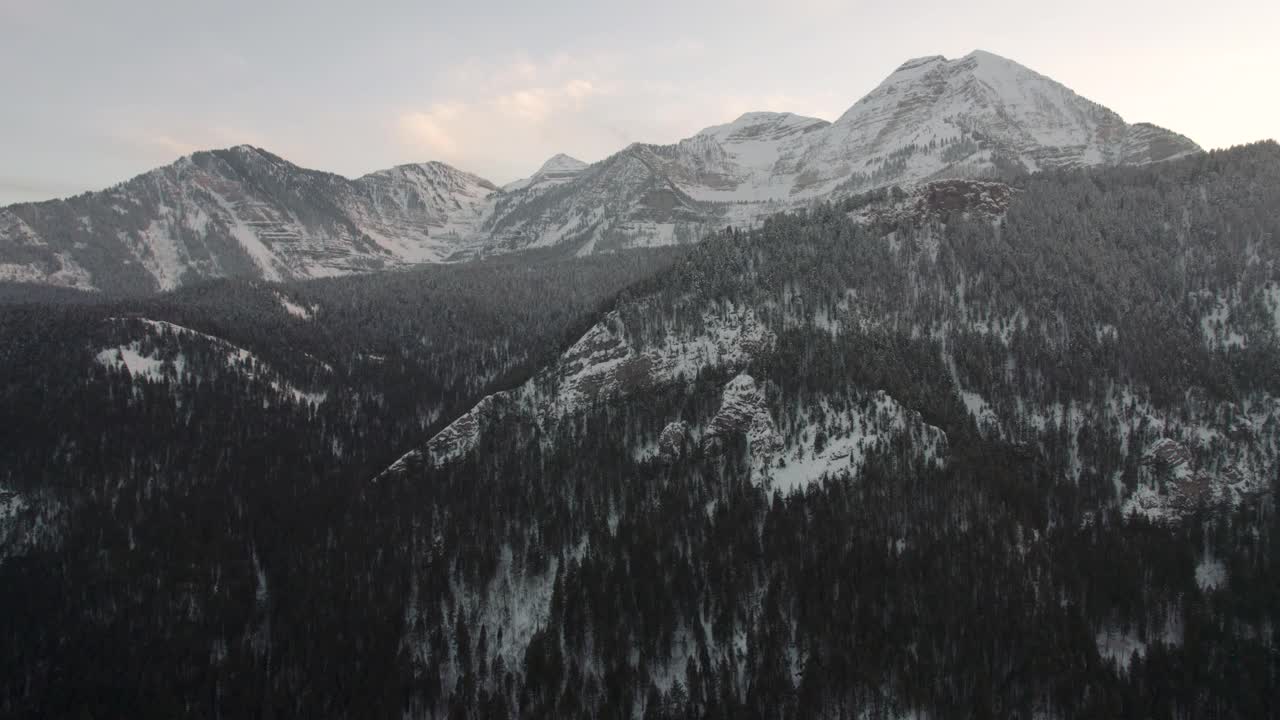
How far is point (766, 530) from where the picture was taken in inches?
5453

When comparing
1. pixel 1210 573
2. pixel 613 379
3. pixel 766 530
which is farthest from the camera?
pixel 613 379

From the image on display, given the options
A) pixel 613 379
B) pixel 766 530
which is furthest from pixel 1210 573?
pixel 613 379

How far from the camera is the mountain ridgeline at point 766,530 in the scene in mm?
118375

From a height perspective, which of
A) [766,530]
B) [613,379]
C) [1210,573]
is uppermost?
[613,379]

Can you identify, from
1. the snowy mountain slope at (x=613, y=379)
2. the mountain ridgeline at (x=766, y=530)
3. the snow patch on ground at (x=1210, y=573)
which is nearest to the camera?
the mountain ridgeline at (x=766, y=530)

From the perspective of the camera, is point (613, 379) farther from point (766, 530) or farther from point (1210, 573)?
point (1210, 573)

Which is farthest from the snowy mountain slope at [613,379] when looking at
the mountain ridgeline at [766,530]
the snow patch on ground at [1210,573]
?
the snow patch on ground at [1210,573]

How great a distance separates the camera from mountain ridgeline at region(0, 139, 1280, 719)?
11838 centimetres

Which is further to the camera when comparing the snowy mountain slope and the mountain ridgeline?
the snowy mountain slope

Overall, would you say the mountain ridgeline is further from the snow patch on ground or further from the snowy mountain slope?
the snowy mountain slope

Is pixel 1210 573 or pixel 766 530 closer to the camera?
pixel 1210 573

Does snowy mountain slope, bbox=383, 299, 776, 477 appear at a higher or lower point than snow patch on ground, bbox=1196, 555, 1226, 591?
higher

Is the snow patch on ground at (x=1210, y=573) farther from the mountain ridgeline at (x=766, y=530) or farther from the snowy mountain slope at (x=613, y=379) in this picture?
the snowy mountain slope at (x=613, y=379)

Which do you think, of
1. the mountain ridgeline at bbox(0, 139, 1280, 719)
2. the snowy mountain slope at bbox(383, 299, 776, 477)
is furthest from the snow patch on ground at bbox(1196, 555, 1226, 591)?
the snowy mountain slope at bbox(383, 299, 776, 477)
